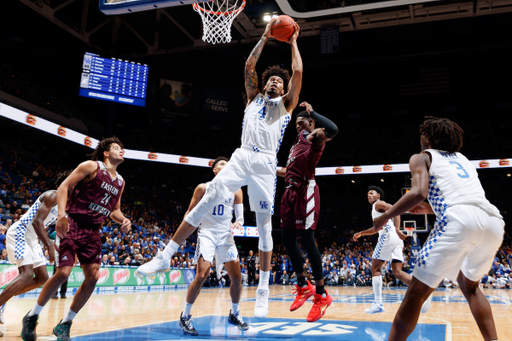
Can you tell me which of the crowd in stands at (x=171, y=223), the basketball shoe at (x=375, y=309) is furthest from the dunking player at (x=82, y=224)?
the crowd in stands at (x=171, y=223)

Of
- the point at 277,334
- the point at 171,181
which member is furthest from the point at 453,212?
the point at 171,181

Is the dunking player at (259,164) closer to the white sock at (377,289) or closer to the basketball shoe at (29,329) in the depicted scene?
the basketball shoe at (29,329)

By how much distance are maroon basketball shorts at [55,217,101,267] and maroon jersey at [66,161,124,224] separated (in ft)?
0.30

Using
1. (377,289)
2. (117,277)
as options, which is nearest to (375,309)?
(377,289)

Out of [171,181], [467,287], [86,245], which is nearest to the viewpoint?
[467,287]

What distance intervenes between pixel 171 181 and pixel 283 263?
1026cm

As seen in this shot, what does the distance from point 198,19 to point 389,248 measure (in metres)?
19.8

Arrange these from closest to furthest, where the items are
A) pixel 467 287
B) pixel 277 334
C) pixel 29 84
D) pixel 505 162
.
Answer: pixel 467 287, pixel 277 334, pixel 29 84, pixel 505 162

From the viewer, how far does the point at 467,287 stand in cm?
314

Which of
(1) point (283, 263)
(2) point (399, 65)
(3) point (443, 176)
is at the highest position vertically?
(2) point (399, 65)

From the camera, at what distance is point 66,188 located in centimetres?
412

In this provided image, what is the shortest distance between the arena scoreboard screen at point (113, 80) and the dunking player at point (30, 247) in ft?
57.9

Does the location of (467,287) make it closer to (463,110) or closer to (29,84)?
(29,84)

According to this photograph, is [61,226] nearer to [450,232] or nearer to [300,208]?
[300,208]
